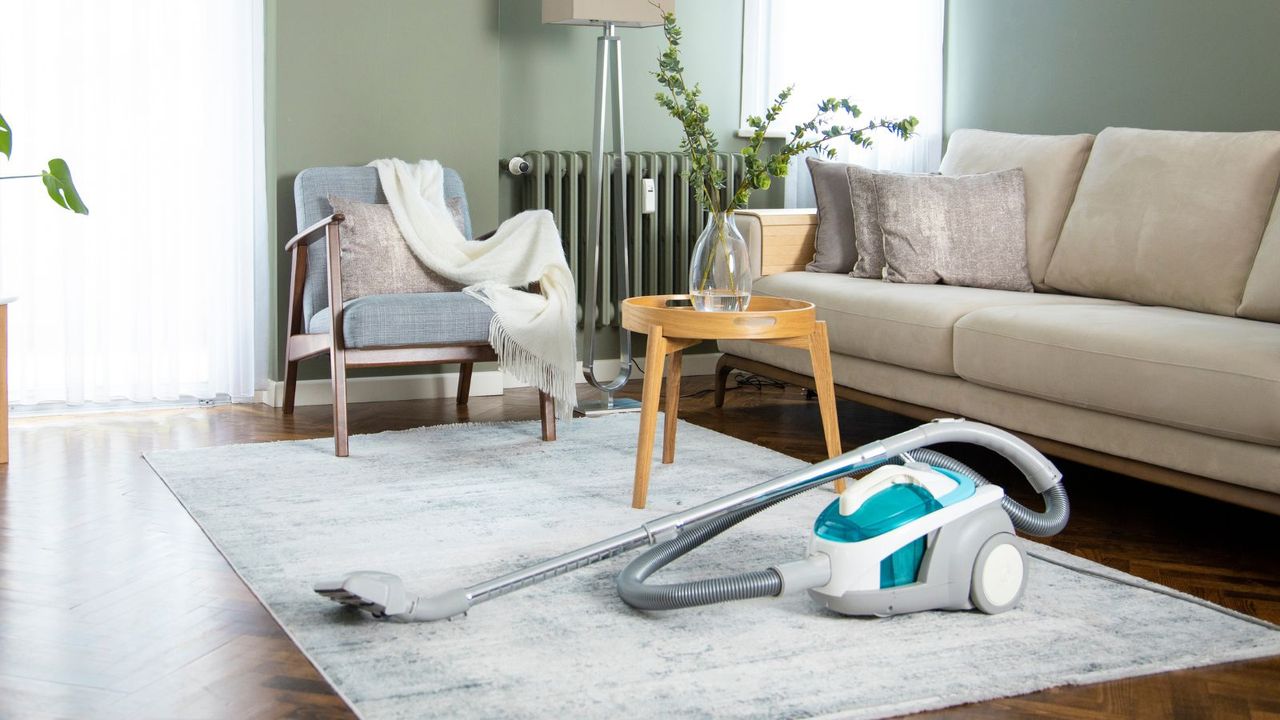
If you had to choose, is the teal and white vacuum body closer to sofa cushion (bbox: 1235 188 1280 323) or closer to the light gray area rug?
the light gray area rug

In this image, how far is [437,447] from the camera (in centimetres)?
377

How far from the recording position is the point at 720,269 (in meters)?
3.25

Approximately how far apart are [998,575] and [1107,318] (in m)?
1.16

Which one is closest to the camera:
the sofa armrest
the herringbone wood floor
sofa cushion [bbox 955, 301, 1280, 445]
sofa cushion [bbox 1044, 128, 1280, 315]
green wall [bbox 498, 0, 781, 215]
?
the herringbone wood floor

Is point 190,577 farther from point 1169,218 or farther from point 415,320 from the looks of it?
point 1169,218

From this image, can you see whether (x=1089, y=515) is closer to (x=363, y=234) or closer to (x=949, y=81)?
(x=363, y=234)

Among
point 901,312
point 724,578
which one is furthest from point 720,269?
point 724,578

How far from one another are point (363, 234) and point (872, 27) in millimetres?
2526

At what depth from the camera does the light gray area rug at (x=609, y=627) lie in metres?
1.95

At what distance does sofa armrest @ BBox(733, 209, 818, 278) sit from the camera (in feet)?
14.9

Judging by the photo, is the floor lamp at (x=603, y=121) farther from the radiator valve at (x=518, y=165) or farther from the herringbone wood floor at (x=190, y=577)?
the herringbone wood floor at (x=190, y=577)

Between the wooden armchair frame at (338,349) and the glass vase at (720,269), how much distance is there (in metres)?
0.78

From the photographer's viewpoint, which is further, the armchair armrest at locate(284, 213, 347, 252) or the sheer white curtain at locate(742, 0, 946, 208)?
the sheer white curtain at locate(742, 0, 946, 208)

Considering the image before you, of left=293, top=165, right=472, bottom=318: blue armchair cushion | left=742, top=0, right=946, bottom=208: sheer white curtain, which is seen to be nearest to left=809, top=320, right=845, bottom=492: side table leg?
left=293, top=165, right=472, bottom=318: blue armchair cushion
